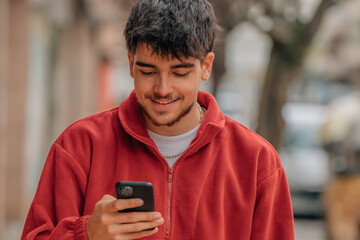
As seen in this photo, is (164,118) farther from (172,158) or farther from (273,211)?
(273,211)

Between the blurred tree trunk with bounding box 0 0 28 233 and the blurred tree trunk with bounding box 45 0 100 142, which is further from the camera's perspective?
the blurred tree trunk with bounding box 45 0 100 142

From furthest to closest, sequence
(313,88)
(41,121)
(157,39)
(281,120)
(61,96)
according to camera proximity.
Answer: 1. (313,88)
2. (61,96)
3. (41,121)
4. (281,120)
5. (157,39)

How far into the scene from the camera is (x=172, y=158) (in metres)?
2.36

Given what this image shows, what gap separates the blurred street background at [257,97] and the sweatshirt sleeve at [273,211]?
1.51 m

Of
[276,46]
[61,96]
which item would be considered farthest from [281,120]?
[61,96]

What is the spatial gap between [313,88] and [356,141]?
1838cm

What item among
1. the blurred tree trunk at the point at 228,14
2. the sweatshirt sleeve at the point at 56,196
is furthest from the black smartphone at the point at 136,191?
the blurred tree trunk at the point at 228,14

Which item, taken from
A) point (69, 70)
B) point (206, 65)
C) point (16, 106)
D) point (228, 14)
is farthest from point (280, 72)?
point (69, 70)

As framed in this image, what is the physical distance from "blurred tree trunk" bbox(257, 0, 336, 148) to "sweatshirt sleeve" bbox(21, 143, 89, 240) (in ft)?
12.1

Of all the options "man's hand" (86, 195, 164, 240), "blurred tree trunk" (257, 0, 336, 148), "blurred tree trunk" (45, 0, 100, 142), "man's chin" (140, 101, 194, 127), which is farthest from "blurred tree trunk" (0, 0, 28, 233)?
"man's hand" (86, 195, 164, 240)

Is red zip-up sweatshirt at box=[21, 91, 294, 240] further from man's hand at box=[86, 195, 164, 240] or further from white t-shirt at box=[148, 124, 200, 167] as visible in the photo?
man's hand at box=[86, 195, 164, 240]

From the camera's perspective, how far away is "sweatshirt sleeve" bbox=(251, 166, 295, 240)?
7.52ft

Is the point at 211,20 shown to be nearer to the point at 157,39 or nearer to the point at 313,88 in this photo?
the point at 157,39

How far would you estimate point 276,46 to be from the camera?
231 inches
